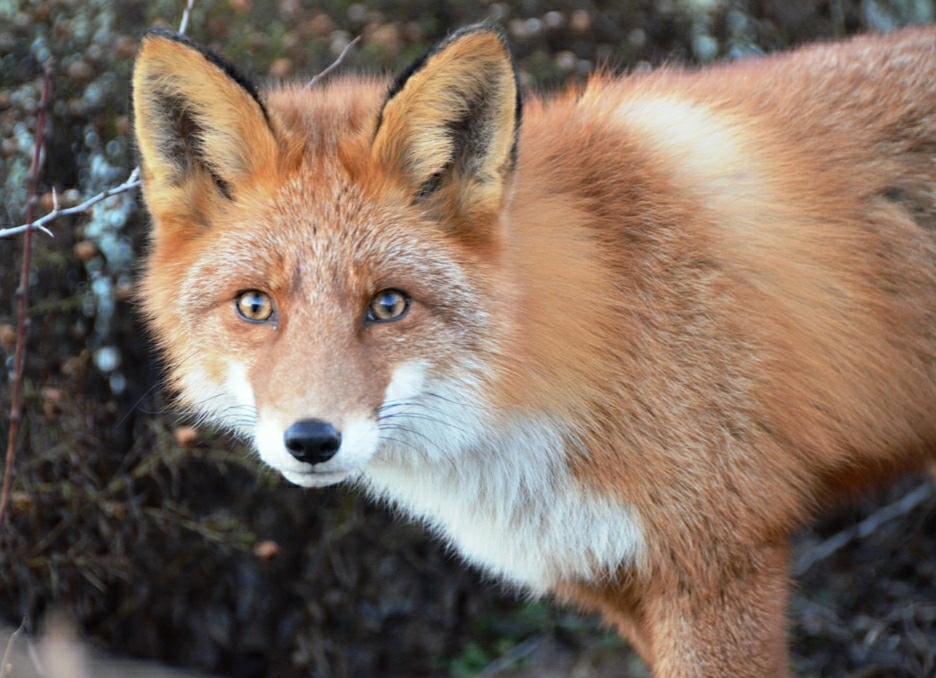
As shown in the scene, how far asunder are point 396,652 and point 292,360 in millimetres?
Answer: 2854

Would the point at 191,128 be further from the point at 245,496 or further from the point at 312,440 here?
the point at 245,496

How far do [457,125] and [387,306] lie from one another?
53cm

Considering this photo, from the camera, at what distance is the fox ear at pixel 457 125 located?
2.51m

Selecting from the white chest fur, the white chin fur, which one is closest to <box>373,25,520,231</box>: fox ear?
the white chest fur

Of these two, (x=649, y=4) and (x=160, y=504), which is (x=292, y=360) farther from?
(x=649, y=4)

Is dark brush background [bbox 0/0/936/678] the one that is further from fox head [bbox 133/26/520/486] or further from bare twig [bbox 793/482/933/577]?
fox head [bbox 133/26/520/486]

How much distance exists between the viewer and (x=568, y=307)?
2.77 meters

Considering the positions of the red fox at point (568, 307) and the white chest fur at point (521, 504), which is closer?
the red fox at point (568, 307)

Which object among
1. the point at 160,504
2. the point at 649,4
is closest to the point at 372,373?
the point at 160,504

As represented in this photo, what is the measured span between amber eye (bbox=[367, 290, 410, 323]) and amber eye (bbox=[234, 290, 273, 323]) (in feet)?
0.87

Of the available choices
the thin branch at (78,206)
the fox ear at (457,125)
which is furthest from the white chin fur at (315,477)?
the thin branch at (78,206)

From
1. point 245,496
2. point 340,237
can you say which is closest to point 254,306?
point 340,237

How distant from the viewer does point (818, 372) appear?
2.96m

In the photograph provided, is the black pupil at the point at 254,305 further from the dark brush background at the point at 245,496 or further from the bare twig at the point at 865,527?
the bare twig at the point at 865,527
